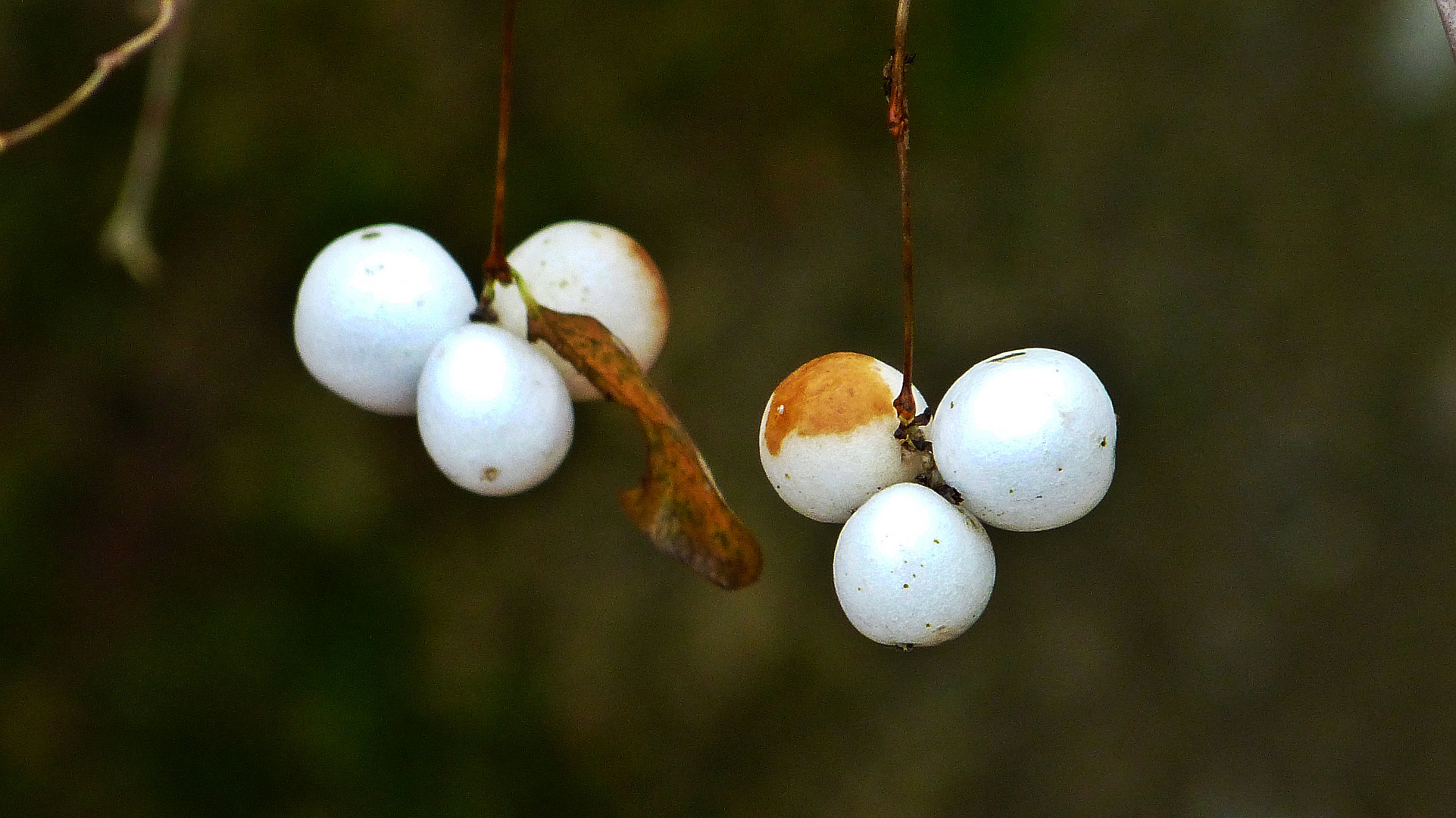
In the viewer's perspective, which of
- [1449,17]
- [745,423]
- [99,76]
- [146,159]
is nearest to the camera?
[1449,17]

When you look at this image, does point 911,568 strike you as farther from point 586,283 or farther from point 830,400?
point 586,283

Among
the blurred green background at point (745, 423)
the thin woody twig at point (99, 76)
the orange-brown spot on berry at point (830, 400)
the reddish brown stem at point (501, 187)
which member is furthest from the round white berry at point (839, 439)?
the blurred green background at point (745, 423)

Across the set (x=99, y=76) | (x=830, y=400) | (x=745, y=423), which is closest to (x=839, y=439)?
(x=830, y=400)

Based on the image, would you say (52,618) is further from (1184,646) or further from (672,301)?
(1184,646)

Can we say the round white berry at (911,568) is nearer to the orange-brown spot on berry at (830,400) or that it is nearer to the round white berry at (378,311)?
the orange-brown spot on berry at (830,400)

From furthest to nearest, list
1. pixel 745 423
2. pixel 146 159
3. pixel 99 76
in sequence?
pixel 745 423 → pixel 146 159 → pixel 99 76

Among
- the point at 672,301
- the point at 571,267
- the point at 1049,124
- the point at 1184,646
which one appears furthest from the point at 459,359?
the point at 1184,646

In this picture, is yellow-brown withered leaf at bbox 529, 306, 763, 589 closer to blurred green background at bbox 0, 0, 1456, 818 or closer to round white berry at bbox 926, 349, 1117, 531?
round white berry at bbox 926, 349, 1117, 531
